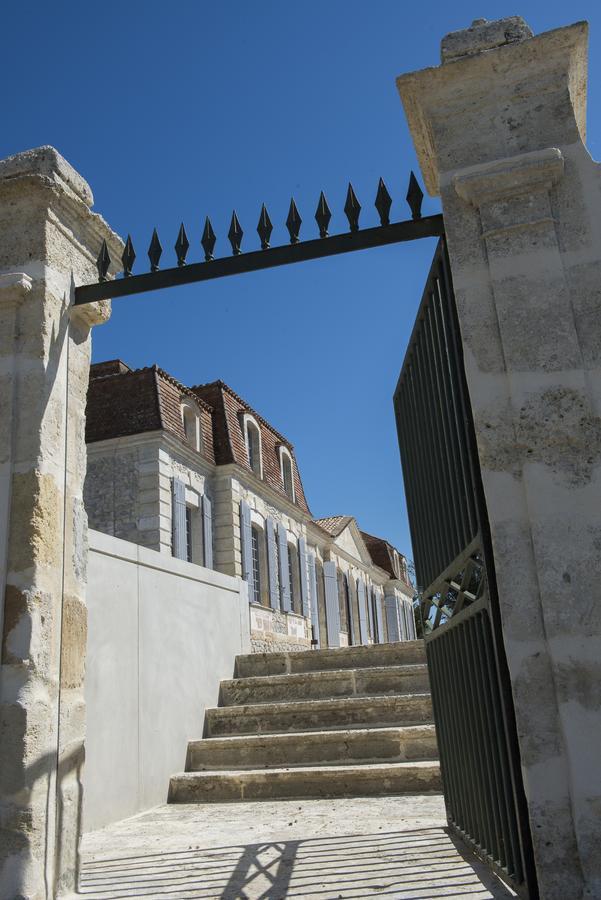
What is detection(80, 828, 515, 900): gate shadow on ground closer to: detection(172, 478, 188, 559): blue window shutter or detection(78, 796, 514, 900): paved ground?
detection(78, 796, 514, 900): paved ground

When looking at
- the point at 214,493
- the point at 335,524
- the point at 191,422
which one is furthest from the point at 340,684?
the point at 335,524

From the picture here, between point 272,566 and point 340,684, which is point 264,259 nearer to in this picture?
point 340,684

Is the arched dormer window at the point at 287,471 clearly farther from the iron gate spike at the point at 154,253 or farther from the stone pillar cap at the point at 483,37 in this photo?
the stone pillar cap at the point at 483,37

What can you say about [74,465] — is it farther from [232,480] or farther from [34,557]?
[232,480]

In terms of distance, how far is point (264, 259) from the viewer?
3.32 m

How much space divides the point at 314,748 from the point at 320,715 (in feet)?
1.66

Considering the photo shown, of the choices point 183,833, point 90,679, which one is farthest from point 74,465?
point 183,833

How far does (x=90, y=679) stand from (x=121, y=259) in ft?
9.32

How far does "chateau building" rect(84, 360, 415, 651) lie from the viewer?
12422 mm

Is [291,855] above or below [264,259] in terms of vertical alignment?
below

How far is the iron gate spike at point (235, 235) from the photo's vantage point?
133 inches

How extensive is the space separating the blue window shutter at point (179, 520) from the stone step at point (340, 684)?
560cm

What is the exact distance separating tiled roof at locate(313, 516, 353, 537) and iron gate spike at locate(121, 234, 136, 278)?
1677 cm

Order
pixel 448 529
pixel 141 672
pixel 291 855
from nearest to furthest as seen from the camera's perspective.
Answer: pixel 448 529 < pixel 291 855 < pixel 141 672
